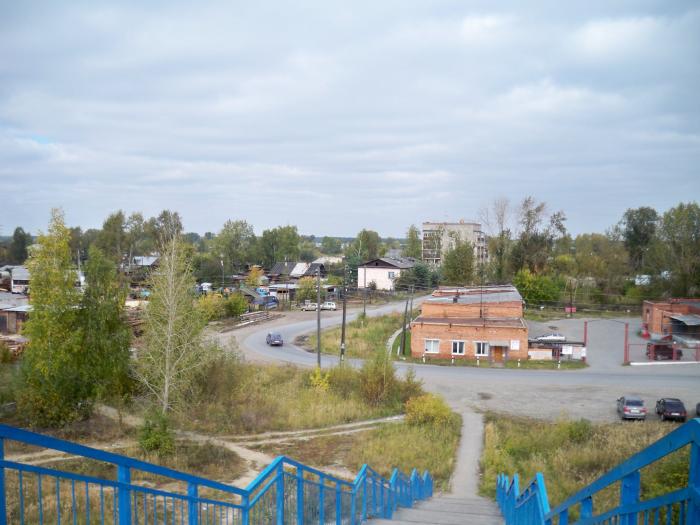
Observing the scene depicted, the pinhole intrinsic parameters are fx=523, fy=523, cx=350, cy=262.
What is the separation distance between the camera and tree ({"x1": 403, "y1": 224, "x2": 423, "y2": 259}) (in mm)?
Answer: 104062

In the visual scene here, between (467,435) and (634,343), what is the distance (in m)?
24.4

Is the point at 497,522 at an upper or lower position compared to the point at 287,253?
lower

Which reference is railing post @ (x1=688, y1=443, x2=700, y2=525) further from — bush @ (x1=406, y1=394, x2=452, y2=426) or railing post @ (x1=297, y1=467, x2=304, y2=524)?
bush @ (x1=406, y1=394, x2=452, y2=426)

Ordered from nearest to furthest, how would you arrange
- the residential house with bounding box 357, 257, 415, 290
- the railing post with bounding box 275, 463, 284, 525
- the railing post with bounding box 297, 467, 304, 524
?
the railing post with bounding box 275, 463, 284, 525 → the railing post with bounding box 297, 467, 304, 524 → the residential house with bounding box 357, 257, 415, 290

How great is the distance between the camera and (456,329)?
34.7m

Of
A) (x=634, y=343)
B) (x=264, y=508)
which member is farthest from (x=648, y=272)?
(x=264, y=508)

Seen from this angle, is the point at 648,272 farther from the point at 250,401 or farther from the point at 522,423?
the point at 250,401

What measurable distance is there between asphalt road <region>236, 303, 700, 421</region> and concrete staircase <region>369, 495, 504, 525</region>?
12.1 metres

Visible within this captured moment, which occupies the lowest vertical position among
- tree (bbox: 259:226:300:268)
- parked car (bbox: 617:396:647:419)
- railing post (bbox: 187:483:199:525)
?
parked car (bbox: 617:396:647:419)

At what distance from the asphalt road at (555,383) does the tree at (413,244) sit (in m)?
64.4

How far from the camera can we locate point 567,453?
56.4ft

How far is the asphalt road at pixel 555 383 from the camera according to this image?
79.3ft

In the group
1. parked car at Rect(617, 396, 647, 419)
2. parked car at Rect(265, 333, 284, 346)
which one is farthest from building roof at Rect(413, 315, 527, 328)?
parked car at Rect(617, 396, 647, 419)

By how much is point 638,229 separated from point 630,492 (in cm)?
8691
